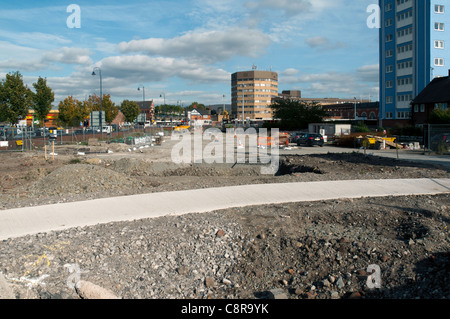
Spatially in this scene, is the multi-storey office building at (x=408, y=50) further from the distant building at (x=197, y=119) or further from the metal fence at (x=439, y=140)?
the distant building at (x=197, y=119)

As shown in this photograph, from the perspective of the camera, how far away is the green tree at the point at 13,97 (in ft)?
140

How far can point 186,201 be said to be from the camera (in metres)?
10.2

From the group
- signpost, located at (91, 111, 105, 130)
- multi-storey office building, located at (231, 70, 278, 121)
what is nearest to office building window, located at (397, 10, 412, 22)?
signpost, located at (91, 111, 105, 130)

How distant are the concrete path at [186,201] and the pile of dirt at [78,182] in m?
2.91

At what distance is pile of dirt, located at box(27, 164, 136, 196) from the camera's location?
1282 cm

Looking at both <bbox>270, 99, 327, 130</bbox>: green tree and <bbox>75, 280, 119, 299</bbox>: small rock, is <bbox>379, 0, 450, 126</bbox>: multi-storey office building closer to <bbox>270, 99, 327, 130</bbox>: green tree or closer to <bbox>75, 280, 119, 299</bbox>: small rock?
<bbox>270, 99, 327, 130</bbox>: green tree

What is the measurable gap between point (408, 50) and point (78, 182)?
59.6 meters

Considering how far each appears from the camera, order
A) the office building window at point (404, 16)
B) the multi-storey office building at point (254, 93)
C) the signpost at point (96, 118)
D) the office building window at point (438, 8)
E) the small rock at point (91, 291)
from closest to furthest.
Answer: the small rock at point (91, 291) → the signpost at point (96, 118) → the office building window at point (438, 8) → the office building window at point (404, 16) → the multi-storey office building at point (254, 93)

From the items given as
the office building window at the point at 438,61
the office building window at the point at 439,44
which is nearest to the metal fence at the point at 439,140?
the office building window at the point at 438,61

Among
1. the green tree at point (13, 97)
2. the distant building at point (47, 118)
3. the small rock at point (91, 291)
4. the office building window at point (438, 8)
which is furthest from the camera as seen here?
the distant building at point (47, 118)

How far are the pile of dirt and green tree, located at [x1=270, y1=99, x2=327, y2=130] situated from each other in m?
54.5

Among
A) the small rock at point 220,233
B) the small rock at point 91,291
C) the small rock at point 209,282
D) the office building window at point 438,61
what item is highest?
the office building window at point 438,61
